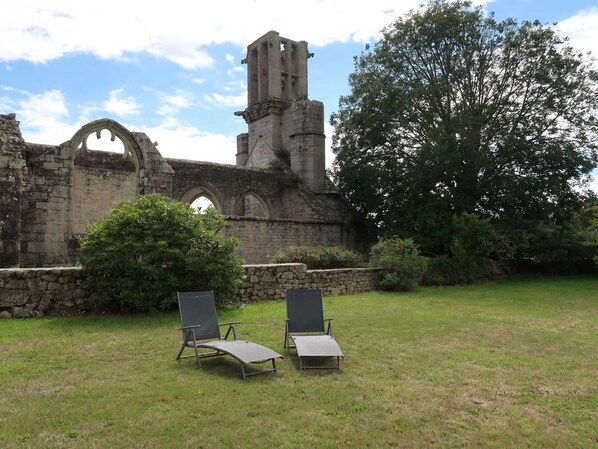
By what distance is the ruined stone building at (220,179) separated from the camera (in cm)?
1287

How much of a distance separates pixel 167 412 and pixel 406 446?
6.58 feet

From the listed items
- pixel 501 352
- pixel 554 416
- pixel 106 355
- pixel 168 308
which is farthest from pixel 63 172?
pixel 554 416

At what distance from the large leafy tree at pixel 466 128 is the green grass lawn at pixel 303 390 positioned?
12075 mm

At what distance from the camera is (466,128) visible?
64.2 ft

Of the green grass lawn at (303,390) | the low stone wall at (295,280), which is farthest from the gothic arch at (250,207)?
the green grass lawn at (303,390)

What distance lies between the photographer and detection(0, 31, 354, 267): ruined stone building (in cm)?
1287

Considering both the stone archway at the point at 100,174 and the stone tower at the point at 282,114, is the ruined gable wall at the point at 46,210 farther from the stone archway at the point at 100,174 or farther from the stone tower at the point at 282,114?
the stone tower at the point at 282,114

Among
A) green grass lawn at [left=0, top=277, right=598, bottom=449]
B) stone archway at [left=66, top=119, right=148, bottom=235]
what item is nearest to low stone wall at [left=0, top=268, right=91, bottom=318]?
green grass lawn at [left=0, top=277, right=598, bottom=449]

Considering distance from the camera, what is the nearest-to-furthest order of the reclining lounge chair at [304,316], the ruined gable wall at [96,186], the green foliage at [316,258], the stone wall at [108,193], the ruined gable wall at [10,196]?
the reclining lounge chair at [304,316] < the ruined gable wall at [10,196] < the stone wall at [108,193] < the green foliage at [316,258] < the ruined gable wall at [96,186]

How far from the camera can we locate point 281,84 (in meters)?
30.4

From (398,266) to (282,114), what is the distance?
17.6 meters

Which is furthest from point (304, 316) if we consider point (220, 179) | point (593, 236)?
point (593, 236)

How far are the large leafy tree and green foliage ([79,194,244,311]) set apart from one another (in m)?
11.6

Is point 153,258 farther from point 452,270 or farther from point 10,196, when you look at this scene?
point 452,270
